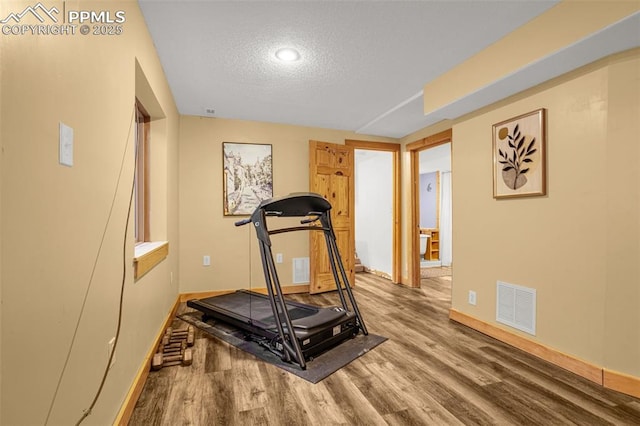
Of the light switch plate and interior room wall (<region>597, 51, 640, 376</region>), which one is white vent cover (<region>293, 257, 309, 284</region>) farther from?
the light switch plate

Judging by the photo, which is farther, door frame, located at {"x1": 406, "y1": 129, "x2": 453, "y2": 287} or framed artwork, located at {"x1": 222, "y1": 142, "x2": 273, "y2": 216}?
door frame, located at {"x1": 406, "y1": 129, "x2": 453, "y2": 287}

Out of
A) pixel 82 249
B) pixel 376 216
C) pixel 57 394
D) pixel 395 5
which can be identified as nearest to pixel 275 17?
pixel 395 5

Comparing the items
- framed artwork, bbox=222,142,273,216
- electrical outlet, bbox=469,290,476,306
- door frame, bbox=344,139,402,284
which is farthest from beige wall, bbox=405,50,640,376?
framed artwork, bbox=222,142,273,216

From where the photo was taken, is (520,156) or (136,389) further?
(520,156)

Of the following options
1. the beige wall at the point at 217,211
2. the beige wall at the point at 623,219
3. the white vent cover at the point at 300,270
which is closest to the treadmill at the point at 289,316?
the beige wall at the point at 217,211

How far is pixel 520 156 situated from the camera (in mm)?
2545

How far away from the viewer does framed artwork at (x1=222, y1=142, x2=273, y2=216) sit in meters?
4.04

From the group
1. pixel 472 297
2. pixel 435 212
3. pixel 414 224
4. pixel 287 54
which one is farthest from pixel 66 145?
pixel 435 212

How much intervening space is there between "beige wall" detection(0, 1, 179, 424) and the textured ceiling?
55 cm

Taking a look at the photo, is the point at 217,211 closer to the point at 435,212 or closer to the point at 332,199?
the point at 332,199

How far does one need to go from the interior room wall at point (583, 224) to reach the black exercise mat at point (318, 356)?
1258 mm

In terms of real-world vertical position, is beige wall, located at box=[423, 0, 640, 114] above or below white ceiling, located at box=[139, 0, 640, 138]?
below

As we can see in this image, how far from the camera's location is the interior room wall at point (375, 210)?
5.28m

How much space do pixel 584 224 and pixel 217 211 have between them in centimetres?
373
